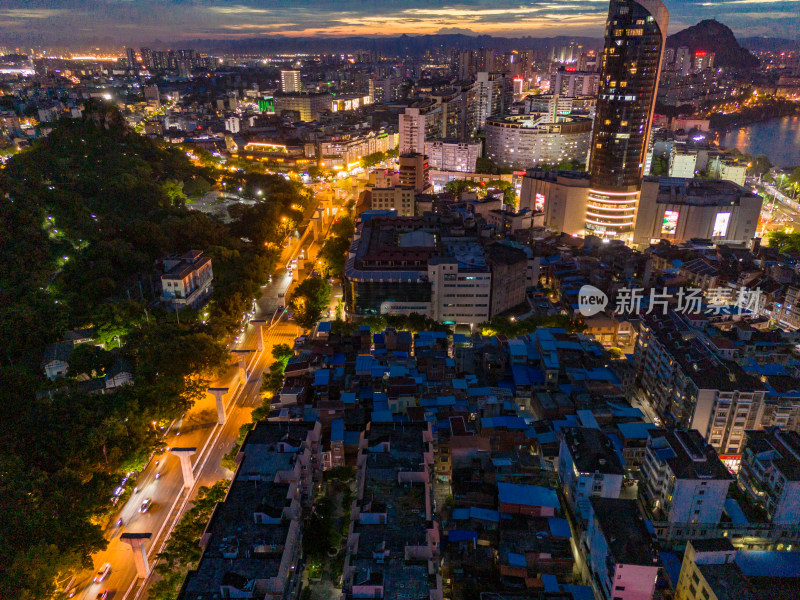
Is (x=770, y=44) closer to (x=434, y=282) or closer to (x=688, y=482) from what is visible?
(x=434, y=282)

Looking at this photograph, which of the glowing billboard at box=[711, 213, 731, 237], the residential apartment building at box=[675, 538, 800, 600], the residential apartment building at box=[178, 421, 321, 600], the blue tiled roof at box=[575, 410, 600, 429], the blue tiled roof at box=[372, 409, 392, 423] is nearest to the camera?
the residential apartment building at box=[178, 421, 321, 600]

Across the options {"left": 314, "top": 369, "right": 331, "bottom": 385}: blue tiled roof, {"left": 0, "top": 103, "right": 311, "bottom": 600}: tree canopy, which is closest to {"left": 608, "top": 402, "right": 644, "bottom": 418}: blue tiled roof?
{"left": 314, "top": 369, "right": 331, "bottom": 385}: blue tiled roof

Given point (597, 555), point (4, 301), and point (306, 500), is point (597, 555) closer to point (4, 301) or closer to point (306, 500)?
point (306, 500)

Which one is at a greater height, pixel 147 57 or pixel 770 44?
pixel 770 44

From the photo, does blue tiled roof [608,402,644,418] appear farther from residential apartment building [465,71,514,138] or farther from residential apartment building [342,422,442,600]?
residential apartment building [465,71,514,138]

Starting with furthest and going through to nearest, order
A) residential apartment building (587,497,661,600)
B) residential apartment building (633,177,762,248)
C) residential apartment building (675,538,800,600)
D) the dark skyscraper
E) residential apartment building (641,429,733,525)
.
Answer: residential apartment building (633,177,762,248)
the dark skyscraper
residential apartment building (641,429,733,525)
residential apartment building (587,497,661,600)
residential apartment building (675,538,800,600)

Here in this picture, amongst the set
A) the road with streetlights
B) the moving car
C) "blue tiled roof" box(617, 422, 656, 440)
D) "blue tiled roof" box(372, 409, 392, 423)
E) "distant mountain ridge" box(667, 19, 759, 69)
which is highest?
"distant mountain ridge" box(667, 19, 759, 69)

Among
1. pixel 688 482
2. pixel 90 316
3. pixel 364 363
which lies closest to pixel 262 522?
pixel 364 363

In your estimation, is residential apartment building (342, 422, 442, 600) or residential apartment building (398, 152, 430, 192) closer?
residential apartment building (342, 422, 442, 600)
